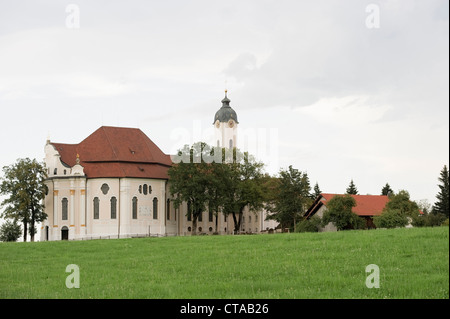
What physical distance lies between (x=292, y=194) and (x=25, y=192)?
28944 millimetres

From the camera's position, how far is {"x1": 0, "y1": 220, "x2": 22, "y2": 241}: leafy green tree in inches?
3292

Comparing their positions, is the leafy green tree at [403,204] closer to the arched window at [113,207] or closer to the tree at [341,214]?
the tree at [341,214]

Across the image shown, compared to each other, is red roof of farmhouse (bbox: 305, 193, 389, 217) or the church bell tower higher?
the church bell tower

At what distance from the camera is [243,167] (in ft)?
277

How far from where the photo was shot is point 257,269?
24.2 metres

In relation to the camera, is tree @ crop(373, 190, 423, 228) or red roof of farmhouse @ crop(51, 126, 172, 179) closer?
tree @ crop(373, 190, 423, 228)

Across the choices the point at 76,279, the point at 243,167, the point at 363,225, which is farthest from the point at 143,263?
the point at 243,167

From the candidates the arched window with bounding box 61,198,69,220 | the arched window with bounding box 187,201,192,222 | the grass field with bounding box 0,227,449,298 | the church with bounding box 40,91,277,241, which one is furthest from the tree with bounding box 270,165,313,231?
the grass field with bounding box 0,227,449,298

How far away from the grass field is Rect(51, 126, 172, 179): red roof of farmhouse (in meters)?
42.0

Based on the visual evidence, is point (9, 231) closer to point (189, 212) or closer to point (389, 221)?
point (189, 212)

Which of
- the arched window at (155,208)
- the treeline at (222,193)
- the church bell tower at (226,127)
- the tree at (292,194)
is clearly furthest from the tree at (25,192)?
the church bell tower at (226,127)

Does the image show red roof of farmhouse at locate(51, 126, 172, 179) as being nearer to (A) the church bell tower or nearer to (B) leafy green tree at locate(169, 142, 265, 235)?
(B) leafy green tree at locate(169, 142, 265, 235)
